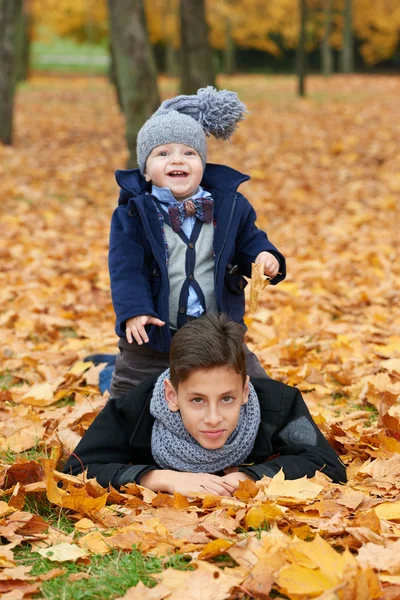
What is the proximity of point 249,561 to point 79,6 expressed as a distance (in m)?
38.7

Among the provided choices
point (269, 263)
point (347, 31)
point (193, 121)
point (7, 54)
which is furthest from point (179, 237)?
point (347, 31)

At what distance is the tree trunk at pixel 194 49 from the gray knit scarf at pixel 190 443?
11.1 metres

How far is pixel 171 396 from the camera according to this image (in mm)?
3121

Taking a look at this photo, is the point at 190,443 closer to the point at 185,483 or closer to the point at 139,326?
the point at 185,483

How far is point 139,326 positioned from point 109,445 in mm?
504

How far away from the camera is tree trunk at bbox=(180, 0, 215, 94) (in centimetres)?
1367

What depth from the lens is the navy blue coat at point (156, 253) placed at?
3.36 m

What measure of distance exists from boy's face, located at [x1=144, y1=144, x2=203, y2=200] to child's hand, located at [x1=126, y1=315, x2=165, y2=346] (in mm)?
585

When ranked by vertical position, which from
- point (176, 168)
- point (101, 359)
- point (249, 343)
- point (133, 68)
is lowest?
point (249, 343)

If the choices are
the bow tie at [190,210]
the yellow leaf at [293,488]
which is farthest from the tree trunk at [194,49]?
the yellow leaf at [293,488]

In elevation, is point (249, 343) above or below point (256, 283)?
below

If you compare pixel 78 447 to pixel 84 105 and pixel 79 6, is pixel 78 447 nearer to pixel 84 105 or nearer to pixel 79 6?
pixel 84 105

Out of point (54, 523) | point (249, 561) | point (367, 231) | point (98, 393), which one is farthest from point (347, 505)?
point (367, 231)

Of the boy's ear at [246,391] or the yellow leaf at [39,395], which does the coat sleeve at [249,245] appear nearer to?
the boy's ear at [246,391]
